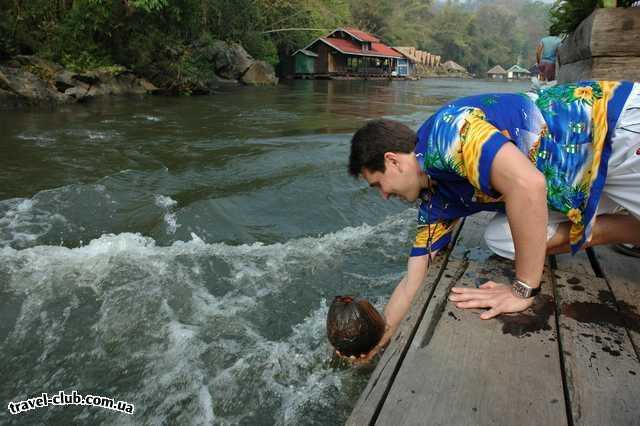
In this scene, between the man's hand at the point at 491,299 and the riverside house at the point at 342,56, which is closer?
the man's hand at the point at 491,299

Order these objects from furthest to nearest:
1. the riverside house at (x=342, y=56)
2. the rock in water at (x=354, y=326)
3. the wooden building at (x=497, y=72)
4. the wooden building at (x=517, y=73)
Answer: the wooden building at (x=497, y=72), the wooden building at (x=517, y=73), the riverside house at (x=342, y=56), the rock in water at (x=354, y=326)

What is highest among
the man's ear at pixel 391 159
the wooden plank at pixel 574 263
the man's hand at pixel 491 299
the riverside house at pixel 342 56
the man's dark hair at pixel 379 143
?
the riverside house at pixel 342 56

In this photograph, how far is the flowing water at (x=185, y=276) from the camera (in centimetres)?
259

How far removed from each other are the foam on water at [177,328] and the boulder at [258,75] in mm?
23942

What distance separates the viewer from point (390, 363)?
171 cm

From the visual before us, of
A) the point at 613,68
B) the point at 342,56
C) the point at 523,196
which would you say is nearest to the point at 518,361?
the point at 523,196

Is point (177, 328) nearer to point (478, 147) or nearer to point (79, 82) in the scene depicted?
point (478, 147)

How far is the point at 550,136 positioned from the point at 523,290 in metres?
0.63

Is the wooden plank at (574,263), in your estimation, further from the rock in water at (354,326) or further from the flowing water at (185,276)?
the flowing water at (185,276)

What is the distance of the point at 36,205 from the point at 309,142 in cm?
497

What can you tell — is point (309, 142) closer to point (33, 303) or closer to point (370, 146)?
point (33, 303)

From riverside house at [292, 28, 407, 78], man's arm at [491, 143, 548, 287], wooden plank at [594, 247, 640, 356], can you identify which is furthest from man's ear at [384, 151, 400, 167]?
riverside house at [292, 28, 407, 78]

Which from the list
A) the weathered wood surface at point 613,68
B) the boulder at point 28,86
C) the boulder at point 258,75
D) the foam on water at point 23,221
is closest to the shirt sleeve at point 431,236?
the weathered wood surface at point 613,68

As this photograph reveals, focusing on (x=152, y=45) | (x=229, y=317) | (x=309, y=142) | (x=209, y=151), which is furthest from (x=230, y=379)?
(x=152, y=45)
